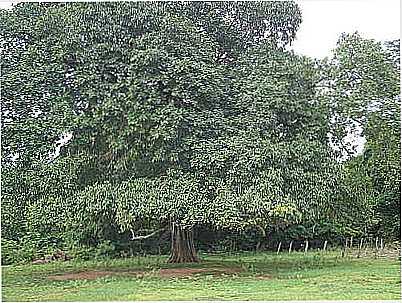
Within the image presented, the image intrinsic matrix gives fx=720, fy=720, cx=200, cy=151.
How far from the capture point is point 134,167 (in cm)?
795

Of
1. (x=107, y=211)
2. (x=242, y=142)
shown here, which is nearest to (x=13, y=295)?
(x=107, y=211)

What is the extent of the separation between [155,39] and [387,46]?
303 centimetres

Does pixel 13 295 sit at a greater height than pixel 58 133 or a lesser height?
lesser

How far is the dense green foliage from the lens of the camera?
740 cm

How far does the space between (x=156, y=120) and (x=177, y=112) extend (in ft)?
0.74

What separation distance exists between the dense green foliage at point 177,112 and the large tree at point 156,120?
2 centimetres

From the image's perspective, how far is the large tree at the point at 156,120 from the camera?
7379mm

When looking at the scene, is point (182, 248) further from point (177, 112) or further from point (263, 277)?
point (177, 112)

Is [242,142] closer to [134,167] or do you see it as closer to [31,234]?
[134,167]

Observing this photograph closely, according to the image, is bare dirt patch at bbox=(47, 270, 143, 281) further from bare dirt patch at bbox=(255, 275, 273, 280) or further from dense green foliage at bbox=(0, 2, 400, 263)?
bare dirt patch at bbox=(255, 275, 273, 280)

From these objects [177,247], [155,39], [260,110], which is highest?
[155,39]

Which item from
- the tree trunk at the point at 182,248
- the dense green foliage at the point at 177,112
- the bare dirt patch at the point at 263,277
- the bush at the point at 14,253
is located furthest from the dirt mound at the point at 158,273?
the bush at the point at 14,253

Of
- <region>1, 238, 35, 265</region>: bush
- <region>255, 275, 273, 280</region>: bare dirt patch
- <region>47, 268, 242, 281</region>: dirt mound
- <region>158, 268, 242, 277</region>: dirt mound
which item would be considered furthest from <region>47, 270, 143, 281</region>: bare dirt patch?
<region>1, 238, 35, 265</region>: bush

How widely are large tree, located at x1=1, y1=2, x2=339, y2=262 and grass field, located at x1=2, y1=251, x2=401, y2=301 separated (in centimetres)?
64
